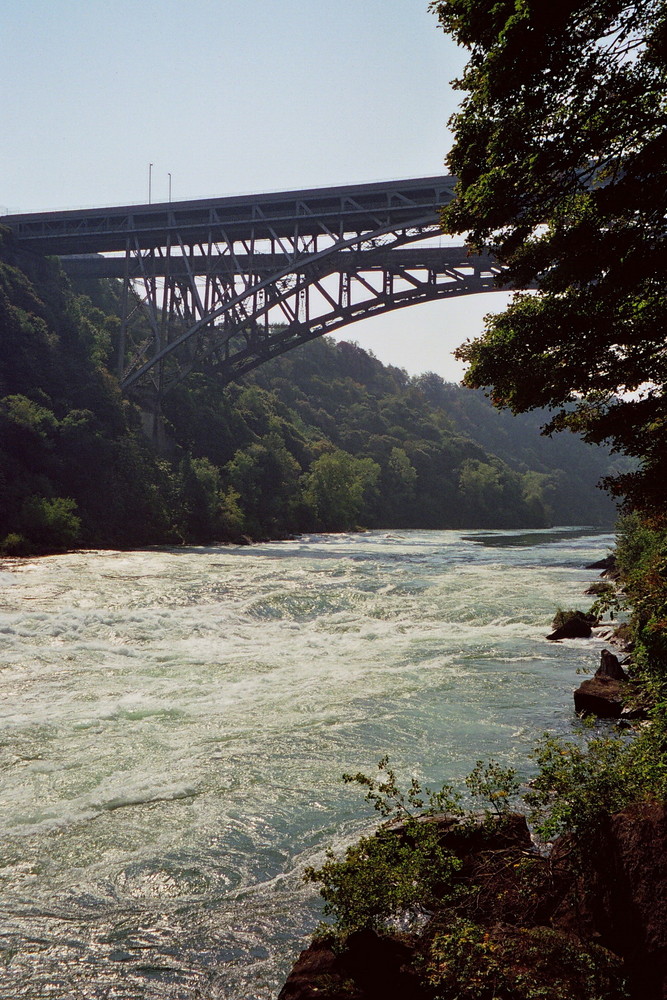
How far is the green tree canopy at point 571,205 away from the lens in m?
5.95

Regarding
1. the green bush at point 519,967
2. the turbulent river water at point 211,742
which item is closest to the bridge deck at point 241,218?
the turbulent river water at point 211,742

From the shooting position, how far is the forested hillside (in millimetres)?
32375

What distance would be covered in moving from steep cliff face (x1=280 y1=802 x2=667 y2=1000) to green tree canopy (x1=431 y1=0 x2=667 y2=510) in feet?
11.4

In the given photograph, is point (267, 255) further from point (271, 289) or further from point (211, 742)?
point (211, 742)

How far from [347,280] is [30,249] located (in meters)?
21.8

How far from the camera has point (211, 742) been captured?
8594 millimetres

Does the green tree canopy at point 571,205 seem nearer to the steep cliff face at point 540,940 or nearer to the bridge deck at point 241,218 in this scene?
the steep cliff face at point 540,940

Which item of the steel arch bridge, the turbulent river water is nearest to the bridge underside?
the steel arch bridge

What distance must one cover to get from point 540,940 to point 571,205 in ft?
20.8

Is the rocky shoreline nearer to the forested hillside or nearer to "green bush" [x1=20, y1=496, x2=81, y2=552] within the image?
the forested hillside

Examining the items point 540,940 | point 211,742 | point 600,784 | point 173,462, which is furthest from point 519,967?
point 173,462

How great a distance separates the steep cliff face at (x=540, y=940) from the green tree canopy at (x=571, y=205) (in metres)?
3.49

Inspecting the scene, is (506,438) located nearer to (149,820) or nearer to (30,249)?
(30,249)

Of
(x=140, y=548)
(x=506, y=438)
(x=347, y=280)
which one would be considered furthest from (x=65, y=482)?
(x=506, y=438)
